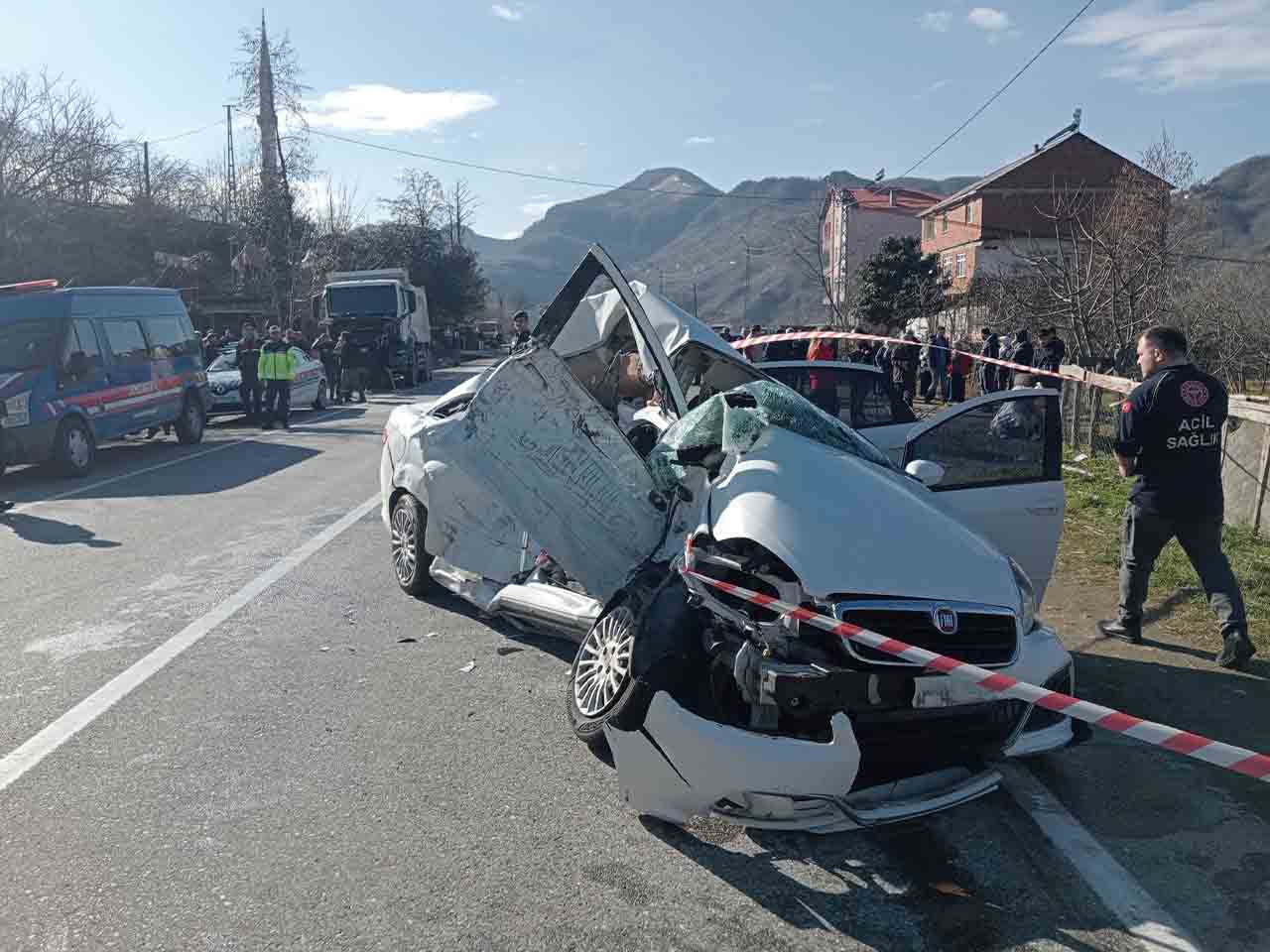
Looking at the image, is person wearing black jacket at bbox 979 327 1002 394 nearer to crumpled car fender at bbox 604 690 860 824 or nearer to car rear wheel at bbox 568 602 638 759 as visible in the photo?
car rear wheel at bbox 568 602 638 759

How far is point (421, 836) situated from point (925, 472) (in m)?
2.93

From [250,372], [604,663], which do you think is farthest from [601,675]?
[250,372]

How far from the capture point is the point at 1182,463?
5934 mm

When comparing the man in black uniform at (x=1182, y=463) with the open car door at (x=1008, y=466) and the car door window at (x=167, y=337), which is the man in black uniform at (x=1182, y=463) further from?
the car door window at (x=167, y=337)

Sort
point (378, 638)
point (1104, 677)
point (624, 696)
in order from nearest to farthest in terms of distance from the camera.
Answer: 1. point (624, 696)
2. point (1104, 677)
3. point (378, 638)

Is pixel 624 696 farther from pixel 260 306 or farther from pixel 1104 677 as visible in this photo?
pixel 260 306

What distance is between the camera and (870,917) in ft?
11.2

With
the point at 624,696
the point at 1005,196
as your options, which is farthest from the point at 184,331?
the point at 1005,196

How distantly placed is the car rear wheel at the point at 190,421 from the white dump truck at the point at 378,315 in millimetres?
11686

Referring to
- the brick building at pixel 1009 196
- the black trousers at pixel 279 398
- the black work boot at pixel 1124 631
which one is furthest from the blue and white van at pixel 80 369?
the brick building at pixel 1009 196

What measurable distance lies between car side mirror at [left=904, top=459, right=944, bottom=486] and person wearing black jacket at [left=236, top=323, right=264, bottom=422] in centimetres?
1665

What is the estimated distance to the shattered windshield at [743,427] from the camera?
189 inches

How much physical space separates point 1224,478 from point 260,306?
38.5 m

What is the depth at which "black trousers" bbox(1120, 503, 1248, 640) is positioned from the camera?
5809 mm
